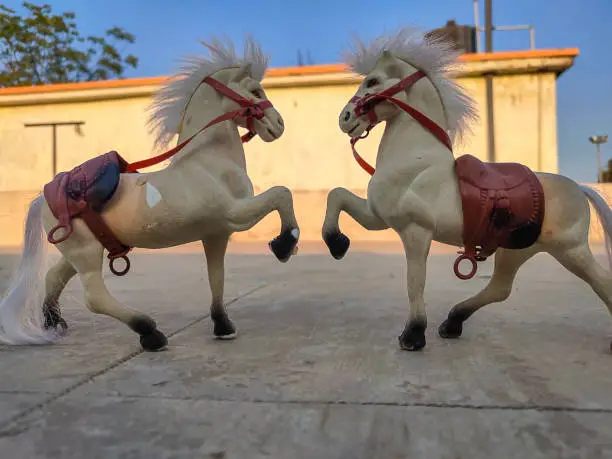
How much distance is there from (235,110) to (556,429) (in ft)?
5.99

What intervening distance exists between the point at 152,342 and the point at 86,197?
0.69m

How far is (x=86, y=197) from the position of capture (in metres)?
2.26

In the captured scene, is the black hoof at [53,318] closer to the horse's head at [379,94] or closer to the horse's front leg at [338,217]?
the horse's front leg at [338,217]

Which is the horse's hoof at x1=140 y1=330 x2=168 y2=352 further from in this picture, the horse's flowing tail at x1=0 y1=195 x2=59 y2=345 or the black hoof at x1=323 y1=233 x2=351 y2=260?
the black hoof at x1=323 y1=233 x2=351 y2=260

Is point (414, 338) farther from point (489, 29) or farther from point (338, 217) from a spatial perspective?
point (489, 29)

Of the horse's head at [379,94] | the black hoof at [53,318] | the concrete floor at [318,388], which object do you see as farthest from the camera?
the black hoof at [53,318]

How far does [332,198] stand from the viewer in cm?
244

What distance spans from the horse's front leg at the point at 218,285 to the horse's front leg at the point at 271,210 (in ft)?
0.83

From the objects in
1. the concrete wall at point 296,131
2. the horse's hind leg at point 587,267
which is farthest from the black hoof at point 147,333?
the concrete wall at point 296,131

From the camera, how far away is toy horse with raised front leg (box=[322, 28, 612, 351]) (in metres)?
2.19

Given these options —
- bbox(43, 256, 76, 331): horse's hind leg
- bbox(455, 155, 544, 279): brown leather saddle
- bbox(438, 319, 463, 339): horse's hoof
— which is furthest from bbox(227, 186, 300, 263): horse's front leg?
bbox(43, 256, 76, 331): horse's hind leg

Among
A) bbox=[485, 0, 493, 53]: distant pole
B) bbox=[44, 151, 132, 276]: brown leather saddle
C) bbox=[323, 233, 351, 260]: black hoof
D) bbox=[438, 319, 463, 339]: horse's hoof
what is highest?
bbox=[485, 0, 493, 53]: distant pole

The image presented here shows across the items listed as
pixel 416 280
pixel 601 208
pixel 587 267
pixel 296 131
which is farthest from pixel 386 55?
pixel 296 131

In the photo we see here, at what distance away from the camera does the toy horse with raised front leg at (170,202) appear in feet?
7.45
